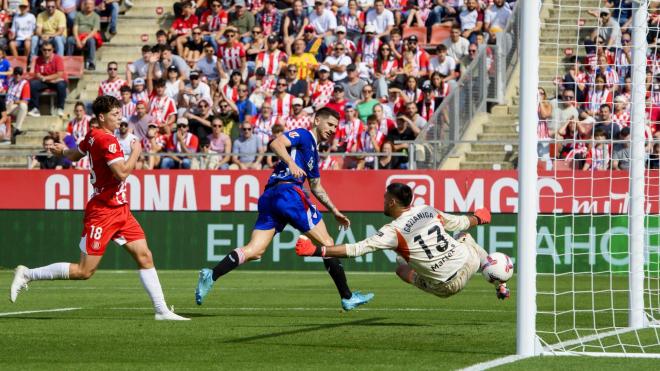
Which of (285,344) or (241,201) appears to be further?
(241,201)

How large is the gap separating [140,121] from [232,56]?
300 cm

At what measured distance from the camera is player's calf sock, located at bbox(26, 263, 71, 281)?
43.9 feet

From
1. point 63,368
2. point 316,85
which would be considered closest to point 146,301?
point 63,368

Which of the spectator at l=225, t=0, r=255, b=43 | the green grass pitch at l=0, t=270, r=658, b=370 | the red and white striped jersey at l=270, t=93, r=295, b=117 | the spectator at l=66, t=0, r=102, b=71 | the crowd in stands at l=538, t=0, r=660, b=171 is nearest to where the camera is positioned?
the green grass pitch at l=0, t=270, r=658, b=370

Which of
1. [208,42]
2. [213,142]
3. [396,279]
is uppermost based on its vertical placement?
[208,42]

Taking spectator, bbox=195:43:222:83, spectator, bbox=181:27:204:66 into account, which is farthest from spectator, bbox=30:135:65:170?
spectator, bbox=181:27:204:66

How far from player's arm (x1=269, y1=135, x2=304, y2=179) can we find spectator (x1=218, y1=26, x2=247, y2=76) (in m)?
14.9

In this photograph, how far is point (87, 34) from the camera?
102 feet

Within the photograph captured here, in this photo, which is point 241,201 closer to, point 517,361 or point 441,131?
point 441,131

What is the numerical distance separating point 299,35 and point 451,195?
21.2 feet

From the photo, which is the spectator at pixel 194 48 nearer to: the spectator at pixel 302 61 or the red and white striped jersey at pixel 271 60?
the red and white striped jersey at pixel 271 60

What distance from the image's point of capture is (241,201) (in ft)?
81.9

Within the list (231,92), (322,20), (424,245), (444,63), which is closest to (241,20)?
(322,20)

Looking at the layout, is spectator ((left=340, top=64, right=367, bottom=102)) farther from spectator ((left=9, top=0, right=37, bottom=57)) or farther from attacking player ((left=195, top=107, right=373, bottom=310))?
attacking player ((left=195, top=107, right=373, bottom=310))
